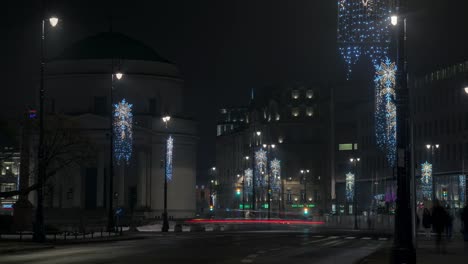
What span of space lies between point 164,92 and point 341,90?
1617 inches

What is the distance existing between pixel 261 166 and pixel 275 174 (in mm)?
10350

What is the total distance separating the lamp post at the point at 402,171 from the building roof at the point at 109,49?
115931 millimetres

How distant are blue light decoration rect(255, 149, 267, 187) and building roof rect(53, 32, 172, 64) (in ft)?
75.0

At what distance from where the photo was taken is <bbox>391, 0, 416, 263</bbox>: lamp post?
2370cm

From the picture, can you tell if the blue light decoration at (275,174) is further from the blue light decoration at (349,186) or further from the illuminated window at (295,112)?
the illuminated window at (295,112)

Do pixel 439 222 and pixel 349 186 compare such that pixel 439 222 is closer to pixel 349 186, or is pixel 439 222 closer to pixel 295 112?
pixel 349 186

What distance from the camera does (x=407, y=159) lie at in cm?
2503

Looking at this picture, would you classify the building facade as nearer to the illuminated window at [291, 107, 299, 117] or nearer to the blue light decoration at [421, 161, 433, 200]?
the illuminated window at [291, 107, 299, 117]

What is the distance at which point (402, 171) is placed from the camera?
24828mm

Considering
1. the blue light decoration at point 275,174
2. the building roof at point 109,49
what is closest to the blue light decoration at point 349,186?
the blue light decoration at point 275,174

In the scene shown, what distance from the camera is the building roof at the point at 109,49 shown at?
141 meters

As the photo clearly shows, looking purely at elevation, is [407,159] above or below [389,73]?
below

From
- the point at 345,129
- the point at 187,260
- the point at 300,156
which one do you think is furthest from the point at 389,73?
the point at 300,156

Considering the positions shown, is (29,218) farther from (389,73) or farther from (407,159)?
(407,159)
